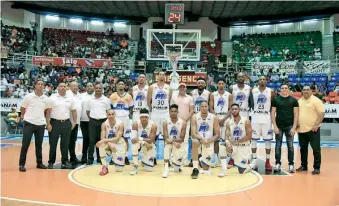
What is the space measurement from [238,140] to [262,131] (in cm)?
75

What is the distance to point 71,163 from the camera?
24.6ft

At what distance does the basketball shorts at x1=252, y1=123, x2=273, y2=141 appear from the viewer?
726cm

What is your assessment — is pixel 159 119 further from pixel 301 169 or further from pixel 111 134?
pixel 301 169

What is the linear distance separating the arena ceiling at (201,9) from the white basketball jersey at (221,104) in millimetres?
18811

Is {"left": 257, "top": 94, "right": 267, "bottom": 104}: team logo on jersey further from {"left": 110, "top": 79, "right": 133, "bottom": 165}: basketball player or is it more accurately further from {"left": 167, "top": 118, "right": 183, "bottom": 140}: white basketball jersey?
{"left": 110, "top": 79, "right": 133, "bottom": 165}: basketball player

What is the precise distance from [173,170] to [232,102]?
193cm

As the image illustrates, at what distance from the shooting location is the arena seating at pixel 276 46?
25.2 meters

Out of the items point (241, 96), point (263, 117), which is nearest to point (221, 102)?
point (241, 96)

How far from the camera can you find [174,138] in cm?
692

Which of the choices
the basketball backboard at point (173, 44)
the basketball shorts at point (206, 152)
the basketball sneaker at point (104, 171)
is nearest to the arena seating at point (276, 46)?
the basketball backboard at point (173, 44)

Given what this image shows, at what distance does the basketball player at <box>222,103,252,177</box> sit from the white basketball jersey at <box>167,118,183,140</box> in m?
0.88

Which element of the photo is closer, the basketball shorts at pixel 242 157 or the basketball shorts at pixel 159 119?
the basketball shorts at pixel 242 157

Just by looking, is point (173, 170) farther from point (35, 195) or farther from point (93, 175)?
point (35, 195)

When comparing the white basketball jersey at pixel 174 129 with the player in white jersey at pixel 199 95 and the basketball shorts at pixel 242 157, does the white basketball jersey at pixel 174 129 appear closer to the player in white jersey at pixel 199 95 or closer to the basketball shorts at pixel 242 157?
the player in white jersey at pixel 199 95
